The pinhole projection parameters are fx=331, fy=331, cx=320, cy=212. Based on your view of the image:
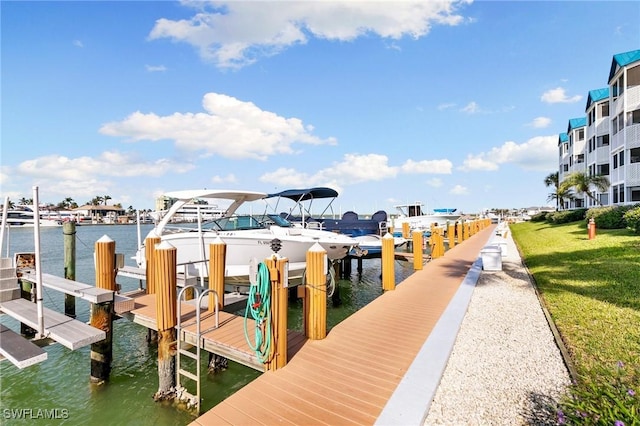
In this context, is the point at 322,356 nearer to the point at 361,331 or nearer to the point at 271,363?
the point at 271,363

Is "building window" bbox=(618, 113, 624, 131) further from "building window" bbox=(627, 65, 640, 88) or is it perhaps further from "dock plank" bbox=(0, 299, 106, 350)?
"dock plank" bbox=(0, 299, 106, 350)

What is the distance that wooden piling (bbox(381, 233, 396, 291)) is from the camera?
909 cm

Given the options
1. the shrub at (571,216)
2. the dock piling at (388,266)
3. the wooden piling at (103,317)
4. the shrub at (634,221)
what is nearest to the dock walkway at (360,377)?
the dock piling at (388,266)

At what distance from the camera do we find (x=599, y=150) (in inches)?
1113

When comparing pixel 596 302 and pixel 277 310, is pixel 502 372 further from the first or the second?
pixel 596 302

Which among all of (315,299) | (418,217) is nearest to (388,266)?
(315,299)

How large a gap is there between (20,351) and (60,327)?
2.33 feet

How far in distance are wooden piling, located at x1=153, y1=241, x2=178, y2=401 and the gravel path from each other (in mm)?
3977

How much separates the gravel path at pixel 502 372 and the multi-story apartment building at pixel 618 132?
21666mm

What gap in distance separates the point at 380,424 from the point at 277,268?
210 centimetres

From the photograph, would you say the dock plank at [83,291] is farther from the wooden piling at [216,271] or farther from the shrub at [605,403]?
the shrub at [605,403]

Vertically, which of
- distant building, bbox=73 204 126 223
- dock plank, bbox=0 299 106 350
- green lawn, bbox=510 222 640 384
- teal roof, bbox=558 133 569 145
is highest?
teal roof, bbox=558 133 569 145

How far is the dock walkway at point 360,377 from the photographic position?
3.44 meters

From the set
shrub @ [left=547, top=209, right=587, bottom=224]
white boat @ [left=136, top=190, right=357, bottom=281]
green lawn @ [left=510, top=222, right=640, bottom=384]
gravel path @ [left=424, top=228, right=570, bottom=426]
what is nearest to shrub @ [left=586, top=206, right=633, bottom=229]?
green lawn @ [left=510, top=222, right=640, bottom=384]
